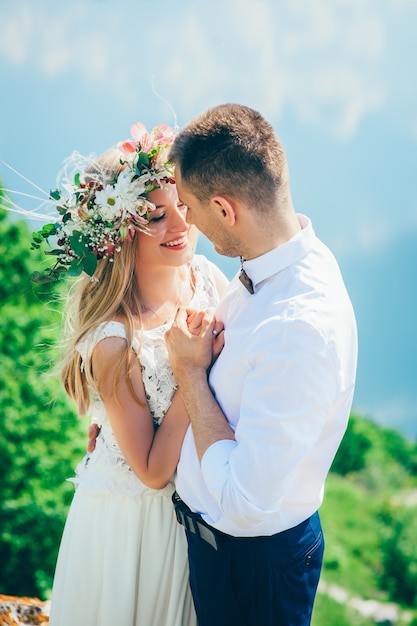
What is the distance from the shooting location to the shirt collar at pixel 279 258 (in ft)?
6.30

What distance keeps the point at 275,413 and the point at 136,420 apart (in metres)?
0.64

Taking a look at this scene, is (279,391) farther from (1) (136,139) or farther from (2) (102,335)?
(1) (136,139)

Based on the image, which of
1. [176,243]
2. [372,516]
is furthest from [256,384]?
[372,516]

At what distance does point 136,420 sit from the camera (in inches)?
89.3

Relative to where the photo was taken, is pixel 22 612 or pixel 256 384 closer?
pixel 256 384

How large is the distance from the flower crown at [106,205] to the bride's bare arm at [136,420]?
0.89 ft

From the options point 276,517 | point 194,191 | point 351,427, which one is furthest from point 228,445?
point 351,427

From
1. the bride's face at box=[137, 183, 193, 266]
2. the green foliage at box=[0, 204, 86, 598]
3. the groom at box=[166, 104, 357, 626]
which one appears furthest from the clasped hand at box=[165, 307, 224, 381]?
the green foliage at box=[0, 204, 86, 598]

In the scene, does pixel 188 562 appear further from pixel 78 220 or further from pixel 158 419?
pixel 78 220

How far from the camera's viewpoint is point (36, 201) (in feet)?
7.77

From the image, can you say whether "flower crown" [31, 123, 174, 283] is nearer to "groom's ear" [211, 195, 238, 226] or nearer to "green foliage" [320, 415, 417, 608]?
"groom's ear" [211, 195, 238, 226]

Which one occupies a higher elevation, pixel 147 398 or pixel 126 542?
pixel 147 398

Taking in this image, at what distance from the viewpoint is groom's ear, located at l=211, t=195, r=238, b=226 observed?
1.87 m

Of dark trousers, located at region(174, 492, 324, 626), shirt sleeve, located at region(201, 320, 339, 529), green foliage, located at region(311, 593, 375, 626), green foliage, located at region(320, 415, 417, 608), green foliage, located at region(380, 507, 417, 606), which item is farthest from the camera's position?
green foliage, located at region(320, 415, 417, 608)
